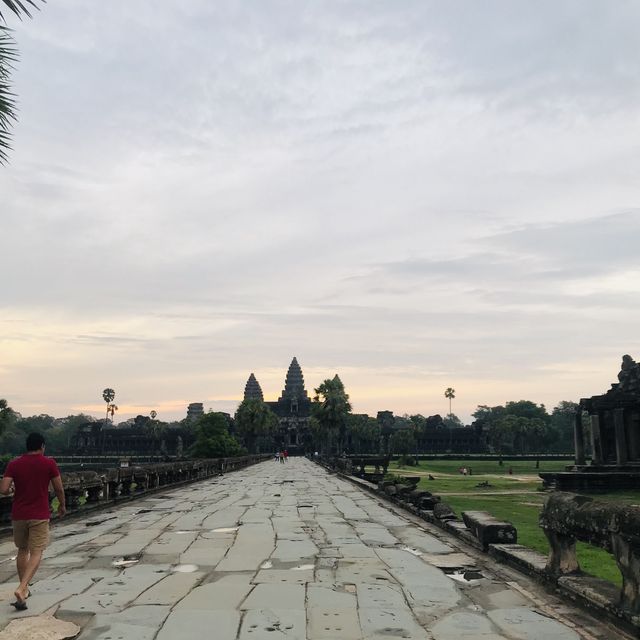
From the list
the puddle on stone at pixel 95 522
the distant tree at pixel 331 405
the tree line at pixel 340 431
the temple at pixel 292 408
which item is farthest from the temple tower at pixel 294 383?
the puddle on stone at pixel 95 522

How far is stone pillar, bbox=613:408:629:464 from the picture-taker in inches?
1455

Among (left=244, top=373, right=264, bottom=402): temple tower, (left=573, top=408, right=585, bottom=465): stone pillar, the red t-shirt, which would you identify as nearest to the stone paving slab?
the red t-shirt

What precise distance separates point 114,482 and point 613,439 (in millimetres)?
35157

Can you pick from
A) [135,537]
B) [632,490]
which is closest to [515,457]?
[632,490]

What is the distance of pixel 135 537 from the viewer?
1052 cm

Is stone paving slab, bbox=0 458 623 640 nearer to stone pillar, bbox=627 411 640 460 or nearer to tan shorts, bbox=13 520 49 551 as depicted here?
tan shorts, bbox=13 520 49 551

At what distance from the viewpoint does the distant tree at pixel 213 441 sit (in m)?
72.4

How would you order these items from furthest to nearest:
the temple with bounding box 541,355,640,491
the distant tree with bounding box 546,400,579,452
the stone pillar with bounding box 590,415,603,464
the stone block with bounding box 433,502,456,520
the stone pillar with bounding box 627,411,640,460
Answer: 1. the distant tree with bounding box 546,400,579,452
2. the stone pillar with bounding box 590,415,603,464
3. the stone pillar with bounding box 627,411,640,460
4. the temple with bounding box 541,355,640,491
5. the stone block with bounding box 433,502,456,520

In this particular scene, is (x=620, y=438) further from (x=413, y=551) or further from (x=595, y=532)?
(x=595, y=532)

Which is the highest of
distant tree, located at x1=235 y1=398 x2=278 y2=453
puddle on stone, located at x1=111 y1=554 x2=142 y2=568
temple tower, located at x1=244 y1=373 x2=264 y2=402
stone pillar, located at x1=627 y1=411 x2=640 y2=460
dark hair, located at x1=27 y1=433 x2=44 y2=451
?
temple tower, located at x1=244 y1=373 x2=264 y2=402

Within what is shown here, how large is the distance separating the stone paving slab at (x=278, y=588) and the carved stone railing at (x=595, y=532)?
1.27 feet

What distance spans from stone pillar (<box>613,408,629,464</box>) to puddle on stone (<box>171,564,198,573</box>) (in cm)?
3500

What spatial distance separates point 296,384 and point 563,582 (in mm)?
175867

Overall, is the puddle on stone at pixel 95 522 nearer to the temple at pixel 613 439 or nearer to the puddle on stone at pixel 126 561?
the puddle on stone at pixel 126 561
